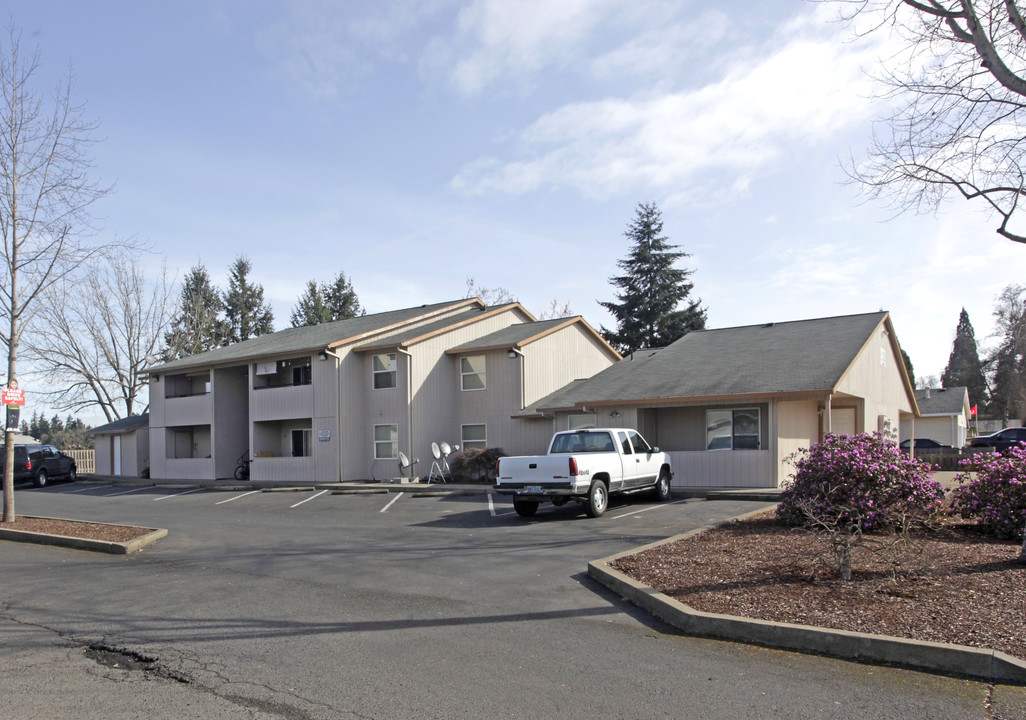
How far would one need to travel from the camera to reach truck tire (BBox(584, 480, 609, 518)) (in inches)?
621

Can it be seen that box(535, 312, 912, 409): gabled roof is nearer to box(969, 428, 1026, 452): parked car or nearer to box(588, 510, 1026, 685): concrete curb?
box(588, 510, 1026, 685): concrete curb

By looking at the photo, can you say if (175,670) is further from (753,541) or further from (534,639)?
(753,541)

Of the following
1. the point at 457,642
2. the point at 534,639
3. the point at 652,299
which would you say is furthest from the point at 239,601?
the point at 652,299

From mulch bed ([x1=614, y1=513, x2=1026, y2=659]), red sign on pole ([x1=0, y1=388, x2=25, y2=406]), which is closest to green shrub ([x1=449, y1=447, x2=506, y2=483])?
red sign on pole ([x1=0, y1=388, x2=25, y2=406])

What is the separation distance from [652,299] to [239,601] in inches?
1731

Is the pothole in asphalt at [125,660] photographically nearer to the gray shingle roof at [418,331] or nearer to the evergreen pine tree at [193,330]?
the gray shingle roof at [418,331]

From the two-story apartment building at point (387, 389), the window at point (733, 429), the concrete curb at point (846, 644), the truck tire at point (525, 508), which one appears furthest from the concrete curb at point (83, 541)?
the window at point (733, 429)

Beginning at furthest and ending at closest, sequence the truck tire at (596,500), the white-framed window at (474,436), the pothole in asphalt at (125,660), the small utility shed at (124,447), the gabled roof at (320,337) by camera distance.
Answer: the small utility shed at (124,447)
the gabled roof at (320,337)
the white-framed window at (474,436)
the truck tire at (596,500)
the pothole in asphalt at (125,660)

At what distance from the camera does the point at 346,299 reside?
69312mm

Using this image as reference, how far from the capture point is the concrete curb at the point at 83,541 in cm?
1294

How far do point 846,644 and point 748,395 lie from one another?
14.4 meters

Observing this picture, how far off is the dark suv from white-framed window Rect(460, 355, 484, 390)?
19.4 m

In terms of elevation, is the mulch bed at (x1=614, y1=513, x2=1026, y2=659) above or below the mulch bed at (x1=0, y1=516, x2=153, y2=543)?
above

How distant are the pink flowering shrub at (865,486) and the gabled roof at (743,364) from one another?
7134 millimetres
